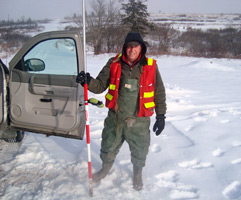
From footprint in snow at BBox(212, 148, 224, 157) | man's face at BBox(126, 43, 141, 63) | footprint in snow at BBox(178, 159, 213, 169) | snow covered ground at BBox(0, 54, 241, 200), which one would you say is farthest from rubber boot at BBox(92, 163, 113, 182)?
footprint in snow at BBox(212, 148, 224, 157)

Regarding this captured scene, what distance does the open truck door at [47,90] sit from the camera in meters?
2.69

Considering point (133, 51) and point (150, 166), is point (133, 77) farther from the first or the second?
point (150, 166)

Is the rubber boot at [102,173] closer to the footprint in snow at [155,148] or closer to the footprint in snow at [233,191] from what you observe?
the footprint in snow at [155,148]

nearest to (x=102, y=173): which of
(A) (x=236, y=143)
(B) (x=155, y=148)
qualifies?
(B) (x=155, y=148)

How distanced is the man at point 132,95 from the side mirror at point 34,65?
787 millimetres

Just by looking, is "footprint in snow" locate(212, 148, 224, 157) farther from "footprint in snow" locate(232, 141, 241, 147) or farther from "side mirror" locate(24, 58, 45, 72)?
"side mirror" locate(24, 58, 45, 72)

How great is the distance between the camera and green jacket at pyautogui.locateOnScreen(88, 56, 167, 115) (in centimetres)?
250

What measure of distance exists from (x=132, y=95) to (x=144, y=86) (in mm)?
177

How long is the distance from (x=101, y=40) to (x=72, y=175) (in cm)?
2454

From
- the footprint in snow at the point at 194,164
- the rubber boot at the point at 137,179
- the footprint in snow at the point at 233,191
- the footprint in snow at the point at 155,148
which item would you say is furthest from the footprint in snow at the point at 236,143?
the rubber boot at the point at 137,179

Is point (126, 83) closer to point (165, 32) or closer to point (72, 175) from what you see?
point (72, 175)

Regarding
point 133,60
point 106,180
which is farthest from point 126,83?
point 106,180

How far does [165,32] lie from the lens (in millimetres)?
28984

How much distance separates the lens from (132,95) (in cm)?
254
